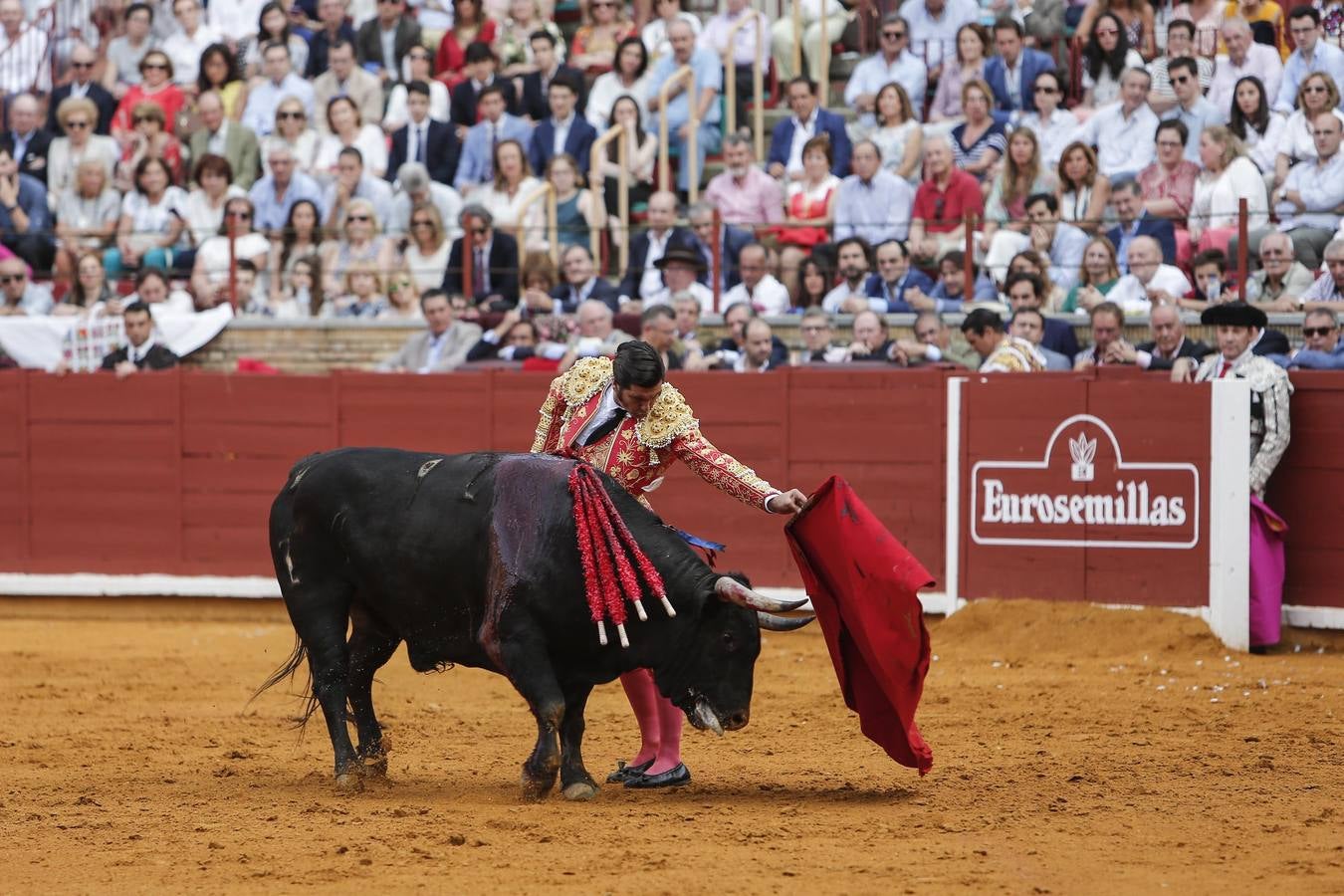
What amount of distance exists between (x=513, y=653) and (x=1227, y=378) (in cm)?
466

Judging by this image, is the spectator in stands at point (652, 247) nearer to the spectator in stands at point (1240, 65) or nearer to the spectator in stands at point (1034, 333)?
the spectator in stands at point (1034, 333)

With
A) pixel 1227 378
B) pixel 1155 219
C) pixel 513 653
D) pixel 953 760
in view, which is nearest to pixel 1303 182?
pixel 1155 219

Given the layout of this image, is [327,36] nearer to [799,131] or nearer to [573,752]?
[799,131]

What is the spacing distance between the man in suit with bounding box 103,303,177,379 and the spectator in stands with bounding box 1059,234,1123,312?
17.8 ft

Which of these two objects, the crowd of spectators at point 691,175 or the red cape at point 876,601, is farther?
the crowd of spectators at point 691,175

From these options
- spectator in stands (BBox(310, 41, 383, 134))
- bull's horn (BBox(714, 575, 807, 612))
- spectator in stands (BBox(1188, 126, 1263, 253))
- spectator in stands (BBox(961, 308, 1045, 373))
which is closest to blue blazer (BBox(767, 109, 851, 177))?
spectator in stands (BBox(1188, 126, 1263, 253))

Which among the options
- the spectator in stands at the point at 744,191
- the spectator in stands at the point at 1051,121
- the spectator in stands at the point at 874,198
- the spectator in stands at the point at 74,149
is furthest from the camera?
the spectator in stands at the point at 74,149

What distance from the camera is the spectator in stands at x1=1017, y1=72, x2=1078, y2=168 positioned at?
11898 mm

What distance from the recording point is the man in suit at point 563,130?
1309cm

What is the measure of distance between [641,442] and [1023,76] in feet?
22.9

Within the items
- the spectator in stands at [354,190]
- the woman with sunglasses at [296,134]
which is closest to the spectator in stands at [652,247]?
the spectator in stands at [354,190]

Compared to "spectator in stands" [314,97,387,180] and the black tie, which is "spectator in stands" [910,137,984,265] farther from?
the black tie

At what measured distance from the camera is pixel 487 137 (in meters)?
13.4

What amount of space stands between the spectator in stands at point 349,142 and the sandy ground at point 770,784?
4.89 metres
